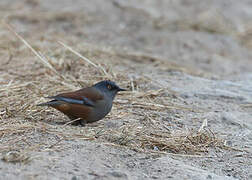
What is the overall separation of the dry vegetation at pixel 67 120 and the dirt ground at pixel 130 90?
0.04 feet

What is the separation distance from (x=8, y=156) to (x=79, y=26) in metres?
7.30

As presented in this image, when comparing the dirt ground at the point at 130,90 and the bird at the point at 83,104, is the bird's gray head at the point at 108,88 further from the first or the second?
the dirt ground at the point at 130,90

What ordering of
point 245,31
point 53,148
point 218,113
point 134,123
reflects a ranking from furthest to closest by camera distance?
point 245,31, point 218,113, point 134,123, point 53,148

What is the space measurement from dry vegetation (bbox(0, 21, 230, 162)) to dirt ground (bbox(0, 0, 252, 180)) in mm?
12

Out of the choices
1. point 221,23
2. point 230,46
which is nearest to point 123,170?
point 230,46

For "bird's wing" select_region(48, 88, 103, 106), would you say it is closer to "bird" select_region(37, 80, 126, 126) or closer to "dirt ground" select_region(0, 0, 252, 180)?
"bird" select_region(37, 80, 126, 126)

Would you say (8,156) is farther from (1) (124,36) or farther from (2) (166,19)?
(2) (166,19)

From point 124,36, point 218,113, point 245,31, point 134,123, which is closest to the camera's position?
point 134,123

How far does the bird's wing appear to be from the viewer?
454 centimetres

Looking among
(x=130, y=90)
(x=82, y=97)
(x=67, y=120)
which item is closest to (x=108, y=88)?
(x=82, y=97)

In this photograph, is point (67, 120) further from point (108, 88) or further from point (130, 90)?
point (130, 90)

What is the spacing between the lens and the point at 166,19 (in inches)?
446

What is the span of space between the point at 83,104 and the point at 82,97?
7 centimetres

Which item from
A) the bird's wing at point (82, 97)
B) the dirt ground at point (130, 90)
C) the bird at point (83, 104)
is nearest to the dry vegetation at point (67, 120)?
the dirt ground at point (130, 90)
